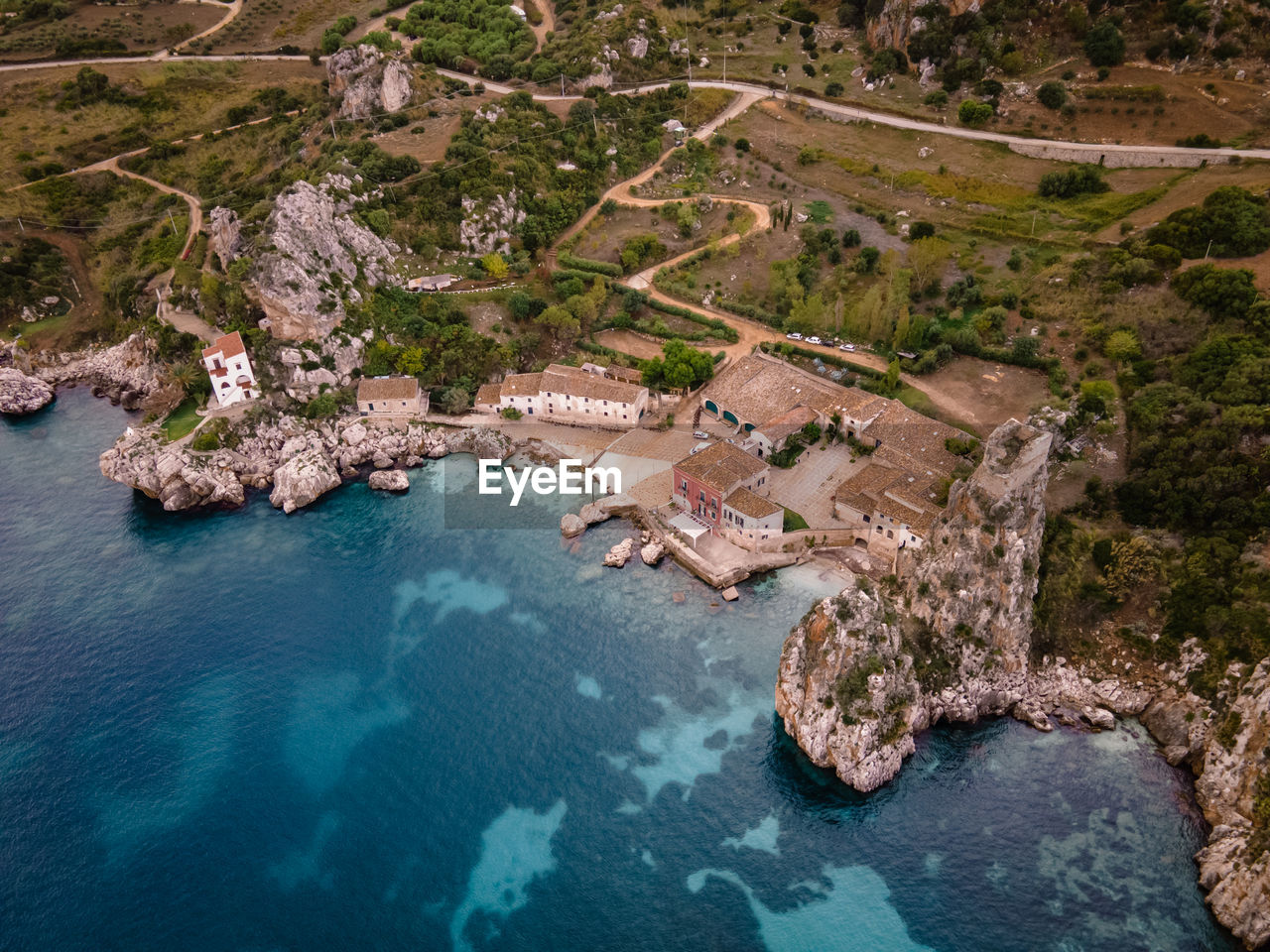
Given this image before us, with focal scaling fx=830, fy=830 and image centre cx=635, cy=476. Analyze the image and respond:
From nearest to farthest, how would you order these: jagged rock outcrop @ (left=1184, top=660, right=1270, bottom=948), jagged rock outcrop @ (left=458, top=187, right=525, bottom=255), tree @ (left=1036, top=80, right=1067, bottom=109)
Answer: jagged rock outcrop @ (left=1184, top=660, right=1270, bottom=948) → jagged rock outcrop @ (left=458, top=187, right=525, bottom=255) → tree @ (left=1036, top=80, right=1067, bottom=109)

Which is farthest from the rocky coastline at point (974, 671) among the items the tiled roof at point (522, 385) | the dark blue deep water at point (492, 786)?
the tiled roof at point (522, 385)

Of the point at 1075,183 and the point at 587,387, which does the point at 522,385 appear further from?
the point at 1075,183

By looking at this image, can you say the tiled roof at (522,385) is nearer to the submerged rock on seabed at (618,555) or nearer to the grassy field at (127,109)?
the submerged rock on seabed at (618,555)

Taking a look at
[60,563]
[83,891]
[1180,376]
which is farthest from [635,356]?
[83,891]

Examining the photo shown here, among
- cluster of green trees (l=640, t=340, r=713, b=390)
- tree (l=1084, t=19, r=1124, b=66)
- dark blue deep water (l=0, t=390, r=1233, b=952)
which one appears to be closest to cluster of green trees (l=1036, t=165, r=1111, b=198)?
tree (l=1084, t=19, r=1124, b=66)

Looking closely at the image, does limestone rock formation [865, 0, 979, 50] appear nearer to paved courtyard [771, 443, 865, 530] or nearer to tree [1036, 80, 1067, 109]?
tree [1036, 80, 1067, 109]
